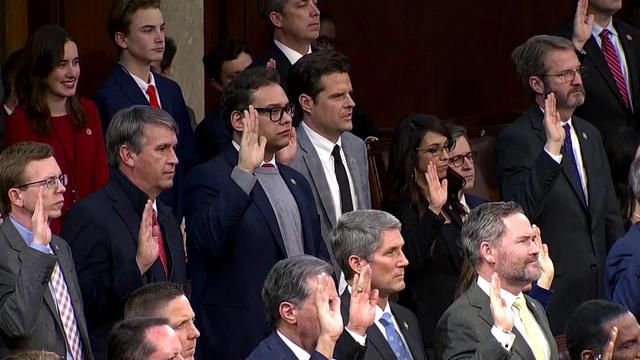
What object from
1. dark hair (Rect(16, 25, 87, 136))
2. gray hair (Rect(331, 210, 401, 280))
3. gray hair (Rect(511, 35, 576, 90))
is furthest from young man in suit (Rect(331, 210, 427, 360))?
gray hair (Rect(511, 35, 576, 90))

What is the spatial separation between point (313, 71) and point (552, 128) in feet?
3.89

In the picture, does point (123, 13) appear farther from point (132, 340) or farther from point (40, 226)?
point (132, 340)

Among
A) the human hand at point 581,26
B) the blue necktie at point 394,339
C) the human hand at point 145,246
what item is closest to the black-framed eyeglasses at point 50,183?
the human hand at point 145,246

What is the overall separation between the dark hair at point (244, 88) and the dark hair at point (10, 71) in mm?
989

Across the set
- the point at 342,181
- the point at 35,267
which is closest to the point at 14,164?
the point at 35,267

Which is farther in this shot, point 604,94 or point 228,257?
point 604,94

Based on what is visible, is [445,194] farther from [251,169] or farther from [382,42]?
[382,42]

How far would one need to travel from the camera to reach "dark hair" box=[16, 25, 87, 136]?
6762 millimetres

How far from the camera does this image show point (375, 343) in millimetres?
6016

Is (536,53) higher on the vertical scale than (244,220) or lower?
higher

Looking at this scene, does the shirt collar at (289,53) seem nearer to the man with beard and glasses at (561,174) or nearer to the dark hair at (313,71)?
the dark hair at (313,71)

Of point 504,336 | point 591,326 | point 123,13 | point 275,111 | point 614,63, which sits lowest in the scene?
point 591,326

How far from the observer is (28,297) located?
18.1 feet

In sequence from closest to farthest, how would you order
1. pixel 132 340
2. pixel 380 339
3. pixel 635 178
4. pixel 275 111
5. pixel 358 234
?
1. pixel 132 340
2. pixel 380 339
3. pixel 358 234
4. pixel 275 111
5. pixel 635 178
